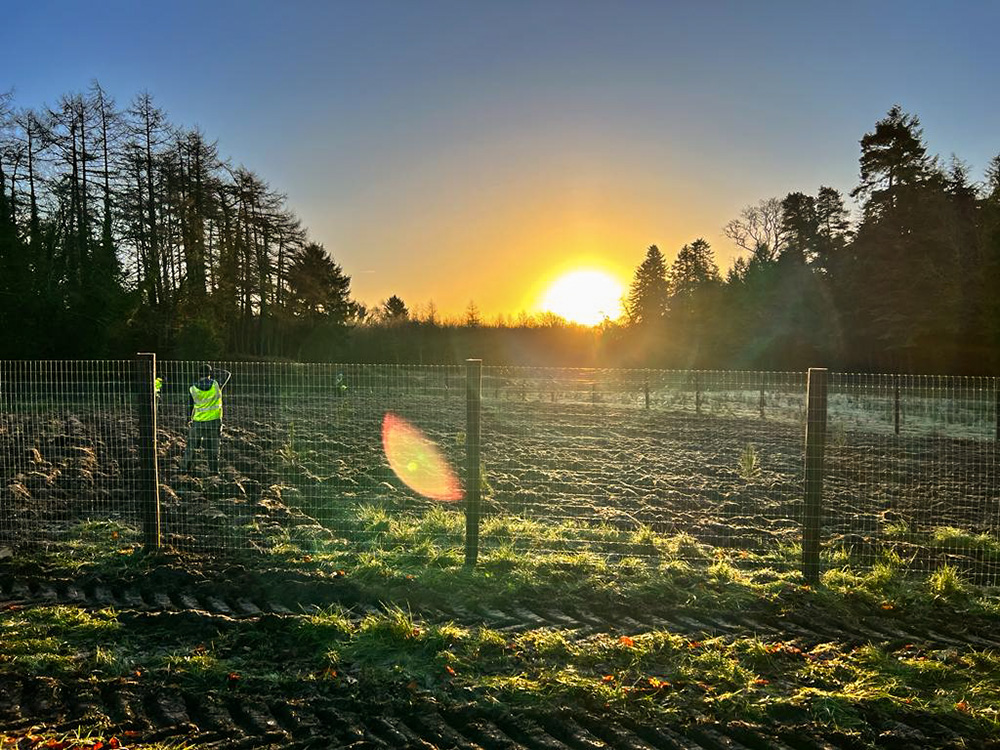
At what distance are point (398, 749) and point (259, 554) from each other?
11.7 feet

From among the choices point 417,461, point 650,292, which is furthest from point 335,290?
point 417,461

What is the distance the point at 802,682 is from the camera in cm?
394

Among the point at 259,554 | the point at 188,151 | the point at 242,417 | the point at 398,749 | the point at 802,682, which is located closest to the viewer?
the point at 398,749

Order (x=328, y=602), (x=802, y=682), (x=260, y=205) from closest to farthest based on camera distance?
(x=802, y=682)
(x=328, y=602)
(x=260, y=205)

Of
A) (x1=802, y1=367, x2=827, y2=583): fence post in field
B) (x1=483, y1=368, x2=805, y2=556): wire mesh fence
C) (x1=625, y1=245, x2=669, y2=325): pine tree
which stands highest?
(x1=625, y1=245, x2=669, y2=325): pine tree

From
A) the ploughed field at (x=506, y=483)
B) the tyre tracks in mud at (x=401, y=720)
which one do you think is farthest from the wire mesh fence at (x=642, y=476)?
the tyre tracks in mud at (x=401, y=720)

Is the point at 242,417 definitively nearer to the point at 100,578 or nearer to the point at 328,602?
the point at 100,578

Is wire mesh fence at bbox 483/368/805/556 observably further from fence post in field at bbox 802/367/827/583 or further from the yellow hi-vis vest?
the yellow hi-vis vest

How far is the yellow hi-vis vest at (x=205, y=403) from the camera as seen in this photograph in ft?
32.1

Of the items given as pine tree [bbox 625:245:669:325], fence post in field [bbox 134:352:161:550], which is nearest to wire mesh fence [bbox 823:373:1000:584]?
fence post in field [bbox 134:352:161:550]

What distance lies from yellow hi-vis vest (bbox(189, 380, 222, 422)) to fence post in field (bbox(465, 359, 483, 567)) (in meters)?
5.43

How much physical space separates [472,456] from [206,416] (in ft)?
18.3

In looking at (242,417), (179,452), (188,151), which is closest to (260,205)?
(188,151)

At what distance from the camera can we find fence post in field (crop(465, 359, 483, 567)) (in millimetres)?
Answer: 5996
